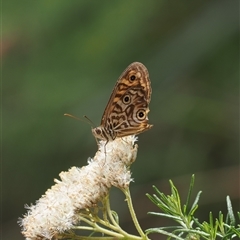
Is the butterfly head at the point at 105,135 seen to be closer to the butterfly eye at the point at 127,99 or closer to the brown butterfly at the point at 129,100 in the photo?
the brown butterfly at the point at 129,100

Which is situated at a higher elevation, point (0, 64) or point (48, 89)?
point (0, 64)

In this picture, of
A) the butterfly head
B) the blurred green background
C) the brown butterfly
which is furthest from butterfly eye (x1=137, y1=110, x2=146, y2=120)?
the blurred green background

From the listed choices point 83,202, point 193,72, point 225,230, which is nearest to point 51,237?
point 83,202

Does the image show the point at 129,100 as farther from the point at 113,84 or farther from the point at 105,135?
the point at 113,84

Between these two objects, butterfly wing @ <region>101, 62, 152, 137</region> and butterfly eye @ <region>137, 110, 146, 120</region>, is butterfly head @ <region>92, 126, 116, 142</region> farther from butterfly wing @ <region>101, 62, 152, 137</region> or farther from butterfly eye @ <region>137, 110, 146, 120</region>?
butterfly eye @ <region>137, 110, 146, 120</region>

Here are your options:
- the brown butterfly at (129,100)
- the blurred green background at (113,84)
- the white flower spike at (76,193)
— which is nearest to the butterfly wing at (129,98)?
the brown butterfly at (129,100)

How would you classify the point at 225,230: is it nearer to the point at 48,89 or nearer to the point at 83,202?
the point at 83,202

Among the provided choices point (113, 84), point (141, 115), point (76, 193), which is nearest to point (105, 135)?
point (141, 115)
